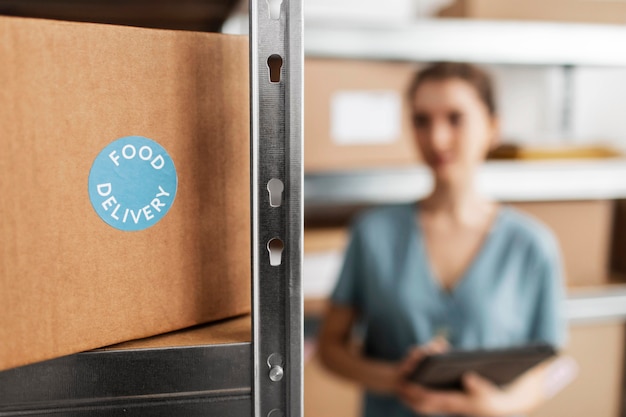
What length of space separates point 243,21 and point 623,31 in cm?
103

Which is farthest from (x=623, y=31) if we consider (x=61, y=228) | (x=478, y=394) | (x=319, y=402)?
(x=61, y=228)

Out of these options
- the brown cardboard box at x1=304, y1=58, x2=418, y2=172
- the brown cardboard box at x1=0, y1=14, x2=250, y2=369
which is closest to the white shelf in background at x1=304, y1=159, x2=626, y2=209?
the brown cardboard box at x1=304, y1=58, x2=418, y2=172

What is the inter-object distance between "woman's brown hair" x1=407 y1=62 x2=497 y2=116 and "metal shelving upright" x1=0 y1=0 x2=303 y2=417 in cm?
108

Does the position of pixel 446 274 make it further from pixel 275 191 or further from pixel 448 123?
pixel 275 191

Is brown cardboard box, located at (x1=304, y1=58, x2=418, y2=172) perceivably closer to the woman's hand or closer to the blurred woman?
the blurred woman

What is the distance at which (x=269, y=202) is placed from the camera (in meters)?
0.44

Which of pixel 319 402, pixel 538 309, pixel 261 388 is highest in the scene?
pixel 261 388

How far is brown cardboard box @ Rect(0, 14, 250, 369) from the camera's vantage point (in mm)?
395

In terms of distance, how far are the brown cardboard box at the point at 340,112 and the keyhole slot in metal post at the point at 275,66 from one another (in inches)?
37.0

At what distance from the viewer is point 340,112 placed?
1.43m

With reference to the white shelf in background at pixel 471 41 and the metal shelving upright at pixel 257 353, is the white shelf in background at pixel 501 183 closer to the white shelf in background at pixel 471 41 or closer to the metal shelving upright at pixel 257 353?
the white shelf in background at pixel 471 41

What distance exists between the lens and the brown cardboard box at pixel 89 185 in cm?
39

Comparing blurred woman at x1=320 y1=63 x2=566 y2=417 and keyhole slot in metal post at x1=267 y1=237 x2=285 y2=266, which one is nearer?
keyhole slot in metal post at x1=267 y1=237 x2=285 y2=266

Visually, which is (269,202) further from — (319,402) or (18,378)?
(319,402)
